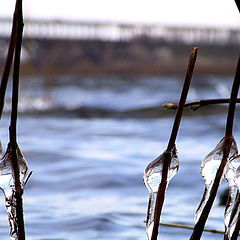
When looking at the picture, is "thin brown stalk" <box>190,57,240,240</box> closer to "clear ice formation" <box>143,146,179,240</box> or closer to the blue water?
"clear ice formation" <box>143,146,179,240</box>

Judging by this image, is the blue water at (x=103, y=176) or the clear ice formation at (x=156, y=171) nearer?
the clear ice formation at (x=156, y=171)

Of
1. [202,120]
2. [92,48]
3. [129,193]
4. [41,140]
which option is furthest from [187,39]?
[129,193]

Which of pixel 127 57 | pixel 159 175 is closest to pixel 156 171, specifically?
pixel 159 175

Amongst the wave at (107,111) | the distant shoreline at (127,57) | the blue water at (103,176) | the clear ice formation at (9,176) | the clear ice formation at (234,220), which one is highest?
the distant shoreline at (127,57)

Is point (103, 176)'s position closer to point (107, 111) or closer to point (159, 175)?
point (159, 175)

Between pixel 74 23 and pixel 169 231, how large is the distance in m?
46.1

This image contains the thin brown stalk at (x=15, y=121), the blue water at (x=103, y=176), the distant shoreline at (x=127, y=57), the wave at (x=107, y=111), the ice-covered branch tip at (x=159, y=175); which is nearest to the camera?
the thin brown stalk at (x=15, y=121)

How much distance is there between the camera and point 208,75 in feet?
146

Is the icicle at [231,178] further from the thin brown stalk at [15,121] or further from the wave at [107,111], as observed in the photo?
the wave at [107,111]

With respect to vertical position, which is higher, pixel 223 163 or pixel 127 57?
pixel 127 57

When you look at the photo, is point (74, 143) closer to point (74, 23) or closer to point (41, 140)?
point (41, 140)

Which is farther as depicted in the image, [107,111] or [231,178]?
[107,111]

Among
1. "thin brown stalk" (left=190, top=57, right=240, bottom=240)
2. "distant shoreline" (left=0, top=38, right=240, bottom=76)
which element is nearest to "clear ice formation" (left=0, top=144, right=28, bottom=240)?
Result: "thin brown stalk" (left=190, top=57, right=240, bottom=240)

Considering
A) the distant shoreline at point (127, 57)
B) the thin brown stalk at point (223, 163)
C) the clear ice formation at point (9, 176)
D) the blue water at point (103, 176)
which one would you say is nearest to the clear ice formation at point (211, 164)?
the thin brown stalk at point (223, 163)
